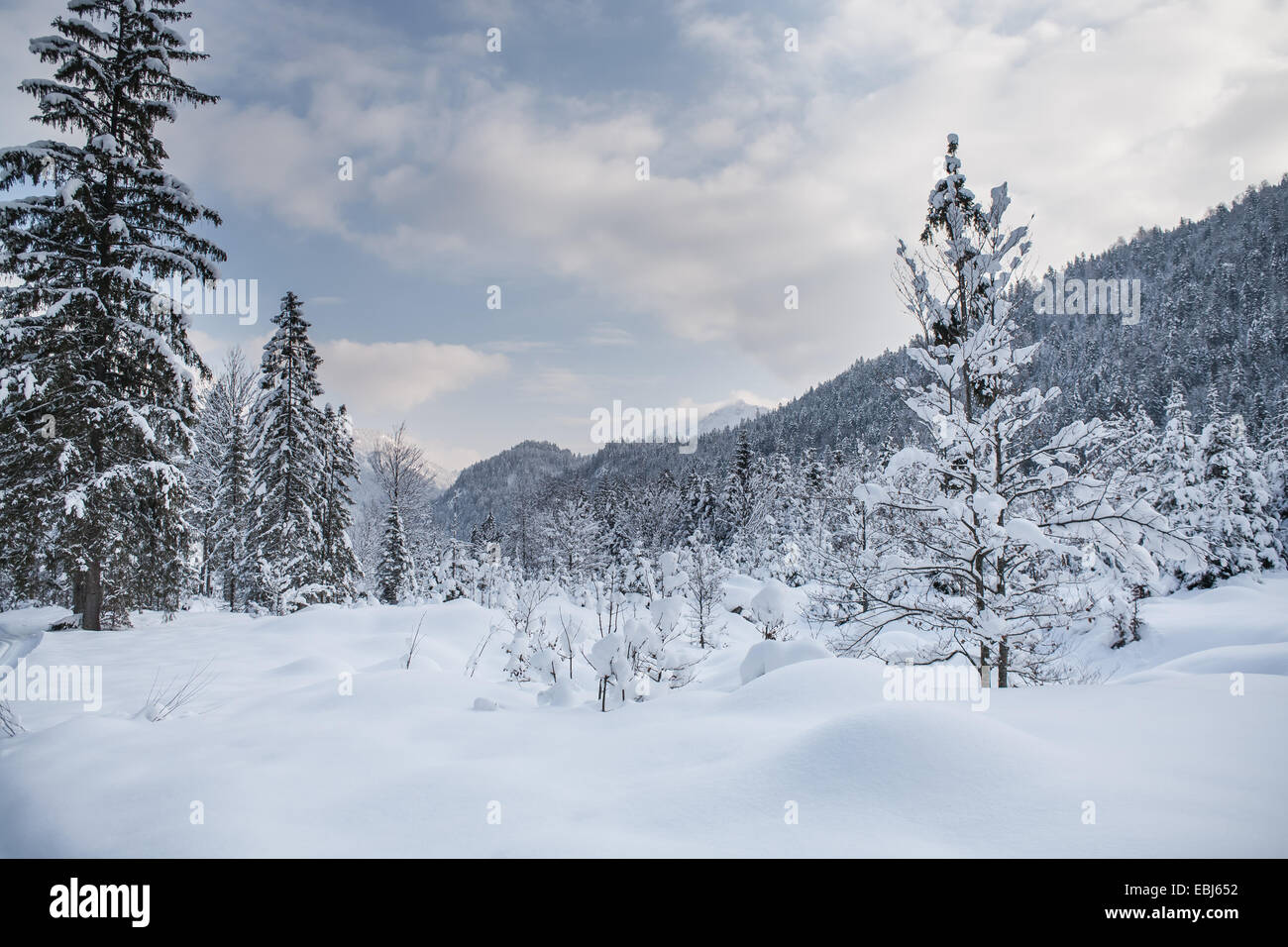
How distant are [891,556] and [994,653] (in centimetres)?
194

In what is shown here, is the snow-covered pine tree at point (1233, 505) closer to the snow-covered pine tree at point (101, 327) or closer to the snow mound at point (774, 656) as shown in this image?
the snow mound at point (774, 656)

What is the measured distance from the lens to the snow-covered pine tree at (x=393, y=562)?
98.4ft

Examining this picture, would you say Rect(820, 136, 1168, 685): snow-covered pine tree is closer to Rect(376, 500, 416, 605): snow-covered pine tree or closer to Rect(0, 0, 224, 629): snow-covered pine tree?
Rect(0, 0, 224, 629): snow-covered pine tree

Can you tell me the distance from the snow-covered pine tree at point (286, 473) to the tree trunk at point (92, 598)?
9112 mm

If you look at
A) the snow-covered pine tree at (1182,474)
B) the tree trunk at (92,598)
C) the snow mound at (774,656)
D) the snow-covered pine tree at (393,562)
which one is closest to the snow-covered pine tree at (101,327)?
the tree trunk at (92,598)

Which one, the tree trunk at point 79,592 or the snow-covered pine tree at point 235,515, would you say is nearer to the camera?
the tree trunk at point 79,592

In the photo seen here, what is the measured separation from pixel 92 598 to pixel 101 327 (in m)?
5.35

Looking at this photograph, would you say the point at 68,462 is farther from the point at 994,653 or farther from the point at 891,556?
the point at 994,653

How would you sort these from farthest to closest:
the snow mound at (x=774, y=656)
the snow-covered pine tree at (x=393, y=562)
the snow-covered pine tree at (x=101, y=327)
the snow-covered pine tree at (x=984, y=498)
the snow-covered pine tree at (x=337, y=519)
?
the snow-covered pine tree at (x=393, y=562), the snow-covered pine tree at (x=337, y=519), the snow-covered pine tree at (x=101, y=327), the snow mound at (x=774, y=656), the snow-covered pine tree at (x=984, y=498)

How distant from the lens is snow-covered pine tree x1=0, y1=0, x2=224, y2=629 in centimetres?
1013

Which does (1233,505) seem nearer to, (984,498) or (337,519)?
(984,498)
